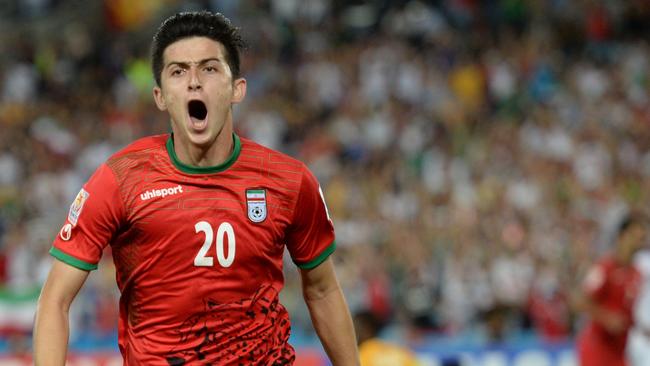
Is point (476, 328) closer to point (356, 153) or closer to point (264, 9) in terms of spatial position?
point (356, 153)

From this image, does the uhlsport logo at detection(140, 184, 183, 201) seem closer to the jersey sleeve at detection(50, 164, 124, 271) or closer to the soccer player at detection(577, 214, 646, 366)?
the jersey sleeve at detection(50, 164, 124, 271)

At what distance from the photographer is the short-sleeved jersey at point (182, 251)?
11.9 ft

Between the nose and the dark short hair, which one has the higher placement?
the dark short hair

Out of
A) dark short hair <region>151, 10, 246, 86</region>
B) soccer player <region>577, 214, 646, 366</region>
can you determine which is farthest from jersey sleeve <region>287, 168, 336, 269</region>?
soccer player <region>577, 214, 646, 366</region>

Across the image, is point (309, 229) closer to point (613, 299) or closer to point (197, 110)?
point (197, 110)

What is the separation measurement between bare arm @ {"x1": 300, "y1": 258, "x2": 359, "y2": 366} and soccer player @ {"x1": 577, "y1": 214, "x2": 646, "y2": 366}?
15.4ft

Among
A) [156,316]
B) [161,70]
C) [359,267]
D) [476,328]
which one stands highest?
[161,70]

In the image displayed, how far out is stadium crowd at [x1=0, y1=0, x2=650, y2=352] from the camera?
1202cm

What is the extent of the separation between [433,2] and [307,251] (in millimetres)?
13911

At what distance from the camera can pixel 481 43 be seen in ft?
Answer: 54.9

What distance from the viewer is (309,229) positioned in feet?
13.0

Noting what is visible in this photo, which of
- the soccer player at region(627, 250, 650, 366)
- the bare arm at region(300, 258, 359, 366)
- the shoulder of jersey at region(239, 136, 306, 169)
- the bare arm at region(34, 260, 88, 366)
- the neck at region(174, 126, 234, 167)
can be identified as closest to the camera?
the bare arm at region(34, 260, 88, 366)

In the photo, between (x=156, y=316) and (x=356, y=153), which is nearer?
(x=156, y=316)

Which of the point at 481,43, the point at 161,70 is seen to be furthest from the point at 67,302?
the point at 481,43
